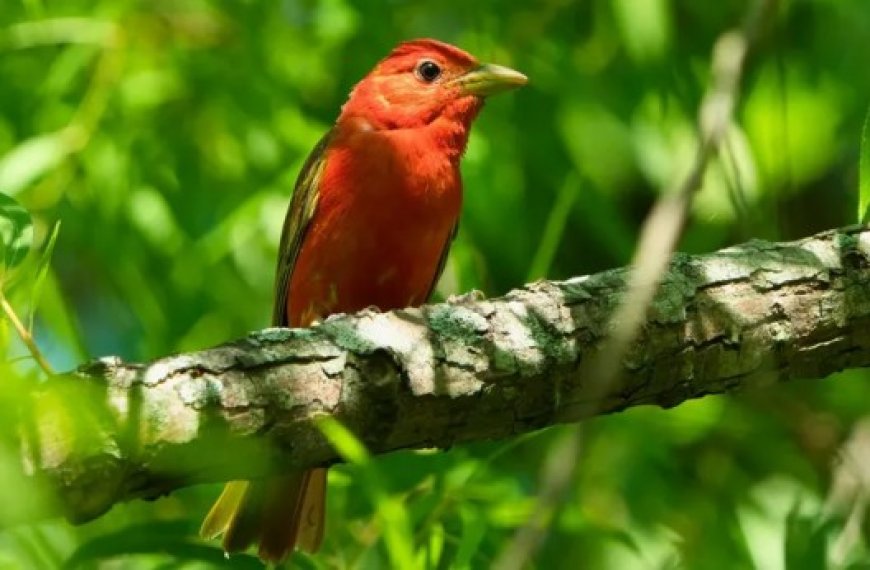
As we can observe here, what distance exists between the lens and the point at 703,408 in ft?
18.1

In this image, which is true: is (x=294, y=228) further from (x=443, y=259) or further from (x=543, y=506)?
(x=543, y=506)

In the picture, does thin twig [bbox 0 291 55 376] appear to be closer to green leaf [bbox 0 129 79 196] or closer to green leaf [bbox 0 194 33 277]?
green leaf [bbox 0 194 33 277]

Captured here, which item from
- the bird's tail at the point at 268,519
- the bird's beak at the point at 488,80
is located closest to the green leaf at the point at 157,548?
the bird's tail at the point at 268,519

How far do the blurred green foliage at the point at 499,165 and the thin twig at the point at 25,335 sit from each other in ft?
4.05

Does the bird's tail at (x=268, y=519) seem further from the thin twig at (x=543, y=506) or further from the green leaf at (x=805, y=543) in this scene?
the thin twig at (x=543, y=506)

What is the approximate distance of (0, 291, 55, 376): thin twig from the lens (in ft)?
11.8

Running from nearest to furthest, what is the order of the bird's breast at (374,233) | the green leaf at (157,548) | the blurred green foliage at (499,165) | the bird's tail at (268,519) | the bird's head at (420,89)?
the green leaf at (157,548) → the bird's tail at (268,519) → the blurred green foliage at (499,165) → the bird's breast at (374,233) → the bird's head at (420,89)

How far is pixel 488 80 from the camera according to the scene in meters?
5.72

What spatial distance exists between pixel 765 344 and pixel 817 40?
5.83 feet

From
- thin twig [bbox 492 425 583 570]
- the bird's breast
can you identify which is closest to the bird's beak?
the bird's breast

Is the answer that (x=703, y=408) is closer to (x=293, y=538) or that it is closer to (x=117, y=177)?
(x=293, y=538)

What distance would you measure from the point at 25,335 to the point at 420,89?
2755 mm

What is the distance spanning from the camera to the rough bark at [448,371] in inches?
130

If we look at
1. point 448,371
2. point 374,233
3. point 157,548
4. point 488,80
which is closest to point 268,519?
point 157,548
